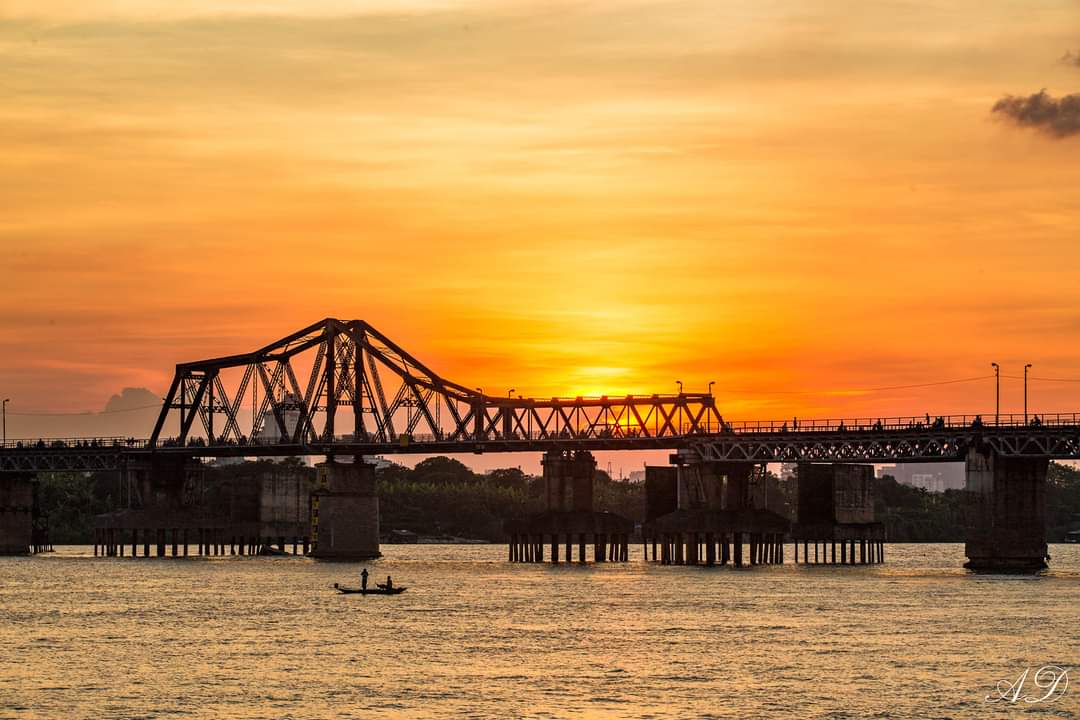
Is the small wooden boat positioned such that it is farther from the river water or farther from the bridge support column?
the bridge support column

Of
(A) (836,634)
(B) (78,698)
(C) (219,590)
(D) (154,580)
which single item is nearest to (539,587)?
(C) (219,590)

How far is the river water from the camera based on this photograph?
8219 cm

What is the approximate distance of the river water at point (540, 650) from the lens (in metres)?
82.2

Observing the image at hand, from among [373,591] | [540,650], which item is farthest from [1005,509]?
[540,650]

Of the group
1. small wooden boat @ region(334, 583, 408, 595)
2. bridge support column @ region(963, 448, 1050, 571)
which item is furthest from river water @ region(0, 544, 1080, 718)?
bridge support column @ region(963, 448, 1050, 571)

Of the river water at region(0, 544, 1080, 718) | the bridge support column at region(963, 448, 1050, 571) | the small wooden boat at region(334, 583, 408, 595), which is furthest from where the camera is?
the bridge support column at region(963, 448, 1050, 571)

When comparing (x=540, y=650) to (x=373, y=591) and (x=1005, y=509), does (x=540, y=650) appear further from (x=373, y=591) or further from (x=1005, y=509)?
(x=1005, y=509)

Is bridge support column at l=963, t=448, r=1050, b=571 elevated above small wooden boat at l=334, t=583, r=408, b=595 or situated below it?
above

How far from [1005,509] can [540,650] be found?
83688 millimetres

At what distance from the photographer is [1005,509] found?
17675cm

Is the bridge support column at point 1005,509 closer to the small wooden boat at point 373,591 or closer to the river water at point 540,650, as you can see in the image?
the river water at point 540,650

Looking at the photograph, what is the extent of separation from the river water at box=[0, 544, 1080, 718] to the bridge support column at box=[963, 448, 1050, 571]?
1087 centimetres

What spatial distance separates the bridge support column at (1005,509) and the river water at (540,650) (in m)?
10.9

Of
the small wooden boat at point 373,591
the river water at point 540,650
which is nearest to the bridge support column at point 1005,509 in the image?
the river water at point 540,650
